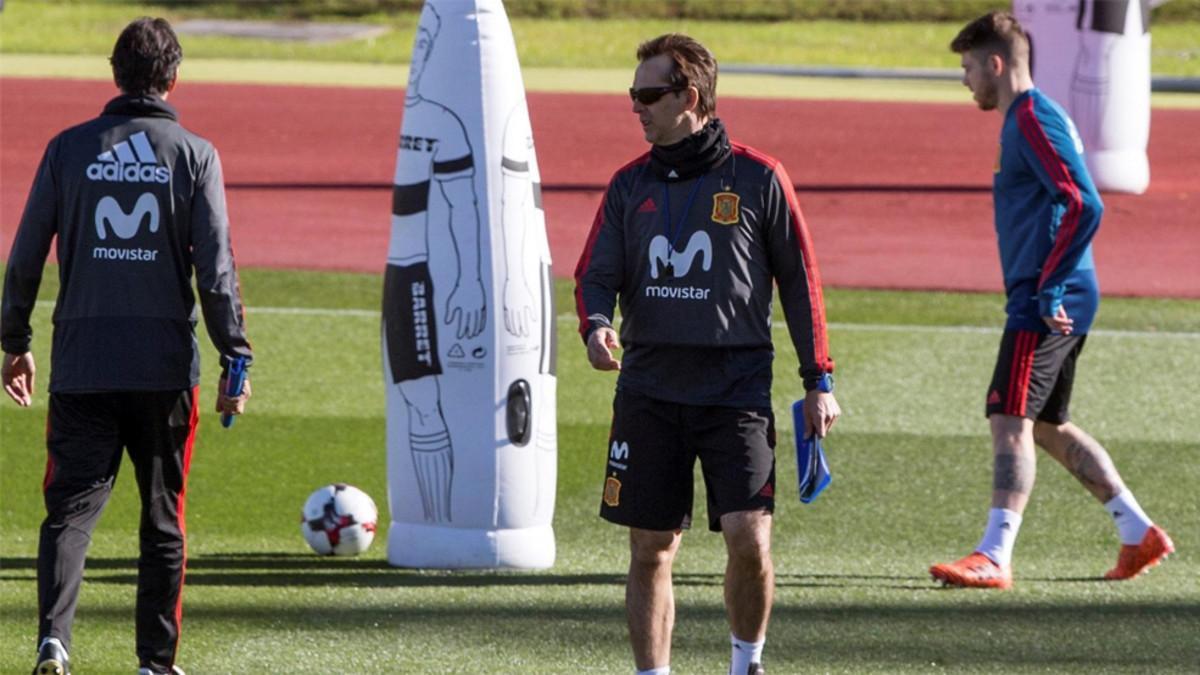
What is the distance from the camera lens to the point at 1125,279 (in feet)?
54.4

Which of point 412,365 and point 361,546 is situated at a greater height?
point 412,365

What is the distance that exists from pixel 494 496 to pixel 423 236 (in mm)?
1037

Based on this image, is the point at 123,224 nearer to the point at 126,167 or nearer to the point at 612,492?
the point at 126,167

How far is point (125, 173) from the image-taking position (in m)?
5.95

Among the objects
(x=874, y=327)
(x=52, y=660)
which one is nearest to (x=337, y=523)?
(x=52, y=660)

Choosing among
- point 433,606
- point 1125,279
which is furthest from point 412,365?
point 1125,279

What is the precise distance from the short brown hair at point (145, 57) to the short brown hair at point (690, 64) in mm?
1361

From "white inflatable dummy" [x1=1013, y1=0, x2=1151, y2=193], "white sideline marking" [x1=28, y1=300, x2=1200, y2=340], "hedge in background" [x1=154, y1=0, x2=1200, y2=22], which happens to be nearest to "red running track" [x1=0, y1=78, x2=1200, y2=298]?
"white inflatable dummy" [x1=1013, y1=0, x2=1151, y2=193]

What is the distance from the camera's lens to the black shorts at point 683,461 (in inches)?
236

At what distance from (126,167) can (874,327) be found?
8717 mm

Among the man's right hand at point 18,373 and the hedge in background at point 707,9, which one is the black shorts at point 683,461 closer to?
the man's right hand at point 18,373

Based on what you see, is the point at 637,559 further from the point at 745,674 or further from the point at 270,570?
the point at 270,570

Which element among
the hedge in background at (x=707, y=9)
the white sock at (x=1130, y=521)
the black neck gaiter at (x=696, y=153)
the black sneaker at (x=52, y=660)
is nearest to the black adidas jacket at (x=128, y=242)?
the black sneaker at (x=52, y=660)

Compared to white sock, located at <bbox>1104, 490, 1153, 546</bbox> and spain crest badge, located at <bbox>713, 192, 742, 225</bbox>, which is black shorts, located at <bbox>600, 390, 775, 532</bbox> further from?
white sock, located at <bbox>1104, 490, 1153, 546</bbox>
